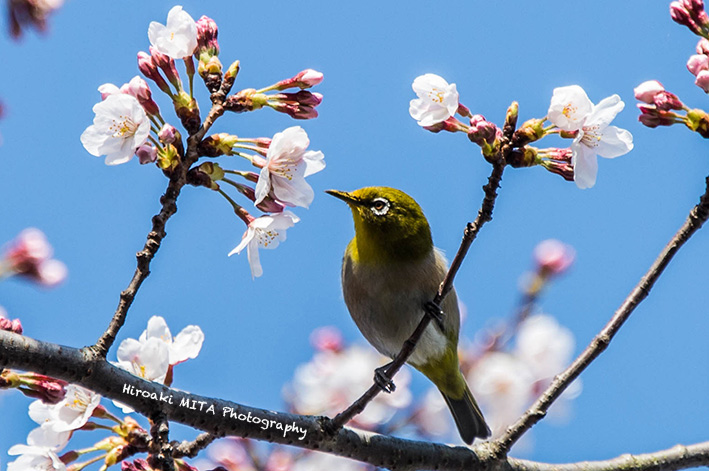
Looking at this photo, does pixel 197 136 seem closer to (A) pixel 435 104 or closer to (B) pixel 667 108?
(A) pixel 435 104

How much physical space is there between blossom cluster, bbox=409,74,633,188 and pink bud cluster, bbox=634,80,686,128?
0.36ft

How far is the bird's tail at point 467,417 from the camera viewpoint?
5352 mm

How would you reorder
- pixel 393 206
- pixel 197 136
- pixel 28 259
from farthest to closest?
pixel 393 206 → pixel 28 259 → pixel 197 136

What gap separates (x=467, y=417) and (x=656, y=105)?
287 cm

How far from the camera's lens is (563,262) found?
519 centimetres

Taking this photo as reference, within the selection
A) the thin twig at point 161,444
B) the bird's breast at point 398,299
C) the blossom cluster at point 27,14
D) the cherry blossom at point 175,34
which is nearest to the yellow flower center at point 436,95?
the cherry blossom at point 175,34

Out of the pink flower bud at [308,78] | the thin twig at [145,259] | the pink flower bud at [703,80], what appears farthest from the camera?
the pink flower bud at [308,78]

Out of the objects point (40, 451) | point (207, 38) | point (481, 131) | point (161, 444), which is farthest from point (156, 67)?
point (40, 451)

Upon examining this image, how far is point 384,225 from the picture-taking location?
15.9 feet

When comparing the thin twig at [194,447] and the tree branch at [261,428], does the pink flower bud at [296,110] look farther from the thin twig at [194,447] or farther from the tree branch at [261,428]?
the thin twig at [194,447]

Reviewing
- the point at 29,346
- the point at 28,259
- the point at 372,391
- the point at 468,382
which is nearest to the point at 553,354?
the point at 468,382

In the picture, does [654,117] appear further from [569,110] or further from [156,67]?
[156,67]

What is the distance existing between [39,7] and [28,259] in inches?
85.0

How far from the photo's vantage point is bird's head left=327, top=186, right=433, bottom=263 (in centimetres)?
484
